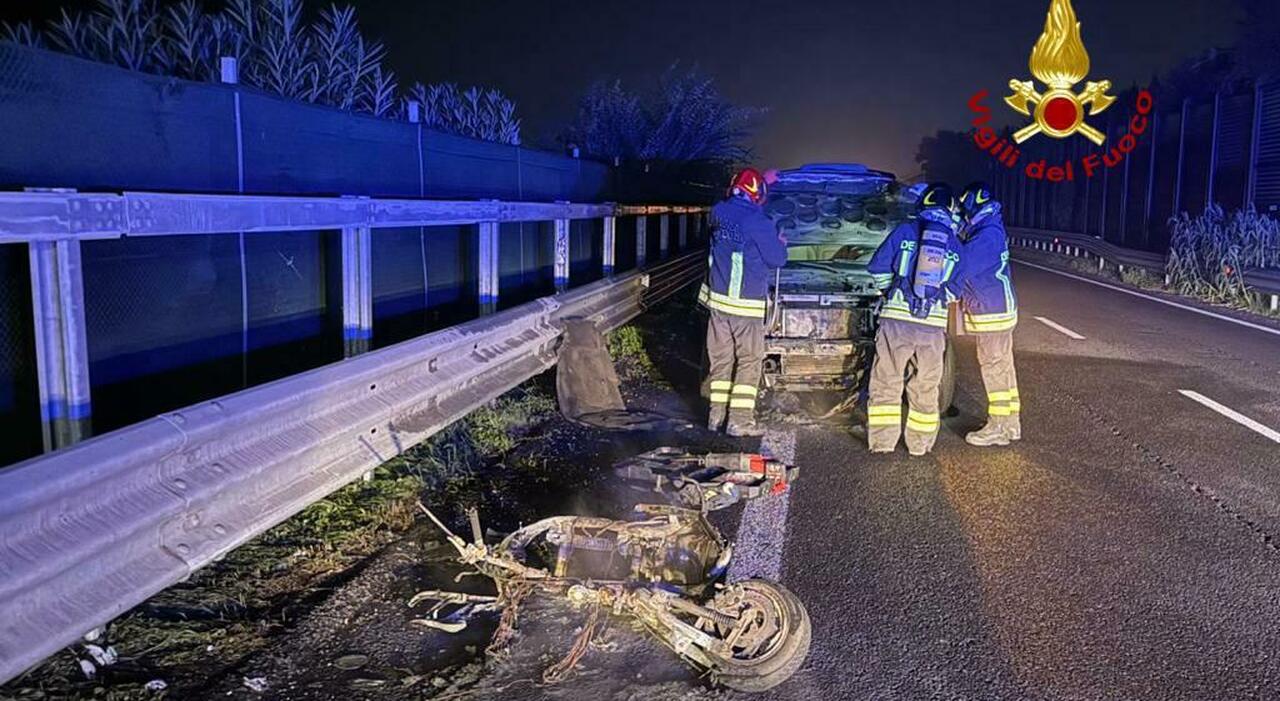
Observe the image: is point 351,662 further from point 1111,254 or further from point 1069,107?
point 1069,107

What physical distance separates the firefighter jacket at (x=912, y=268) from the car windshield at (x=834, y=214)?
237 cm

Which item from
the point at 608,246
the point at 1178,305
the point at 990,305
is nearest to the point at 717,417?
the point at 990,305

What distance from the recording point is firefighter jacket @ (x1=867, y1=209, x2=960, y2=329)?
7.29 meters

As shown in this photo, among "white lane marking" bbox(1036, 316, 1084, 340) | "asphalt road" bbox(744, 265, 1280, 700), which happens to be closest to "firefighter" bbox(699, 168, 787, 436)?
"asphalt road" bbox(744, 265, 1280, 700)

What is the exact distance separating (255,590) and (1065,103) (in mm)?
35746

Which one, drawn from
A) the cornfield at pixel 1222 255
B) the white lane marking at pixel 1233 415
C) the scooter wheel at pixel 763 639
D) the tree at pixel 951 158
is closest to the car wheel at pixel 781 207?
the white lane marking at pixel 1233 415

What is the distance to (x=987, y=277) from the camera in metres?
7.71

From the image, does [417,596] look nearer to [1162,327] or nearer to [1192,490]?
[1192,490]

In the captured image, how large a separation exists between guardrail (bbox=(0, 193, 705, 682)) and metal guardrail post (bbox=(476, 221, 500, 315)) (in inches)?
65.6

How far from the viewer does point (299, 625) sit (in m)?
4.04

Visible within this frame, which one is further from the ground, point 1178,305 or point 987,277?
point 987,277

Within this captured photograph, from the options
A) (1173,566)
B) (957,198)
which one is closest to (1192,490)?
(1173,566)

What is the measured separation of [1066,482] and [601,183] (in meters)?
7.43

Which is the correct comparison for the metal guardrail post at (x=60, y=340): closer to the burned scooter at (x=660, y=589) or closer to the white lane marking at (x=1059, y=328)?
the burned scooter at (x=660, y=589)
